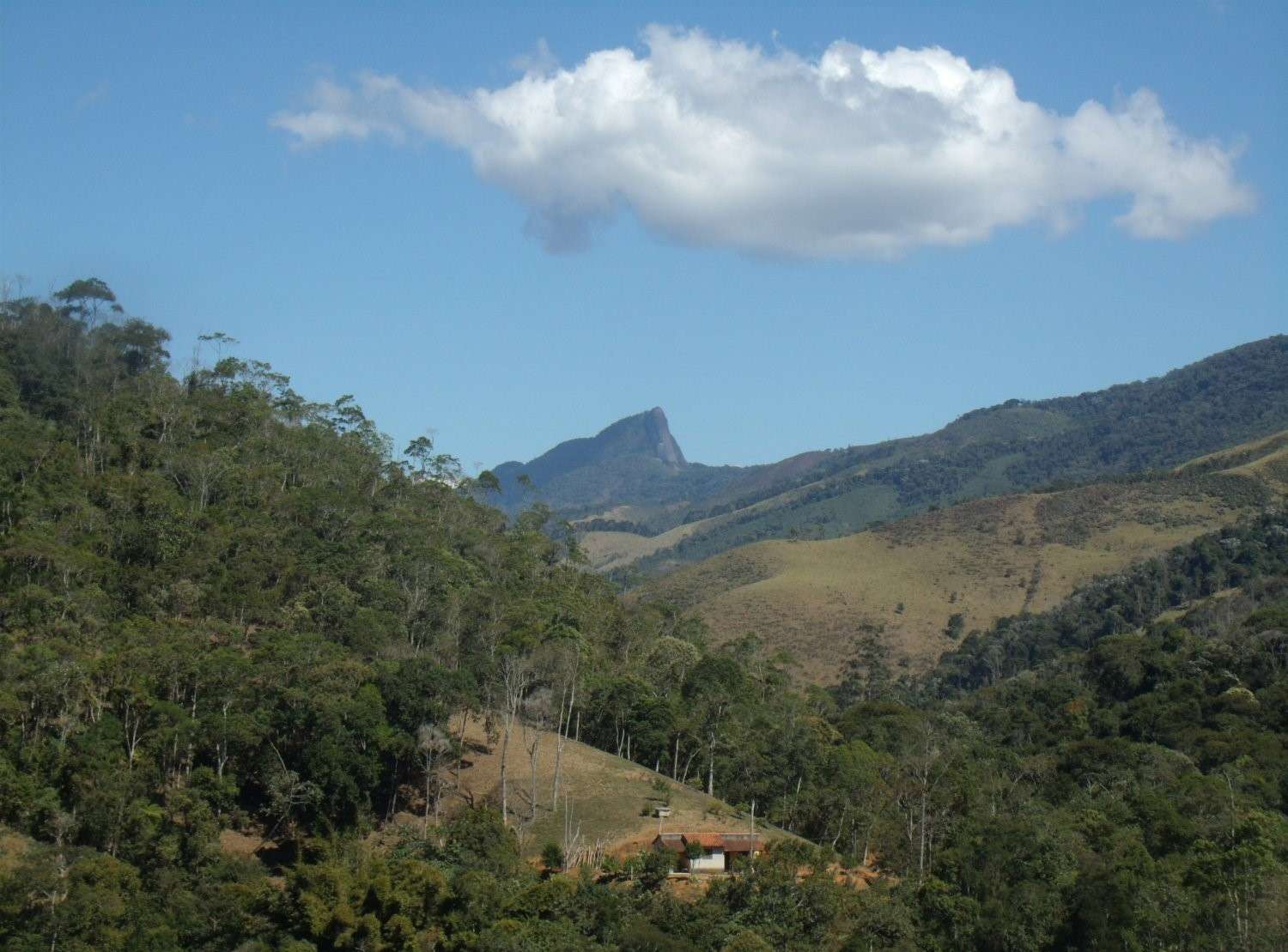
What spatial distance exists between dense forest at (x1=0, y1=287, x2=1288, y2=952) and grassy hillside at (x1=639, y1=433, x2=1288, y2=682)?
34471 mm

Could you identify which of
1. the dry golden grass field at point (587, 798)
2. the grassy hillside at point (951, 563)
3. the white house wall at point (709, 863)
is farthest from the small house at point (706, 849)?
the grassy hillside at point (951, 563)

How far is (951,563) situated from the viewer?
13225 centimetres

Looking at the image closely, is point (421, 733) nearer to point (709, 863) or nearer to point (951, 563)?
point (709, 863)

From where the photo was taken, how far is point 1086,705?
70000mm

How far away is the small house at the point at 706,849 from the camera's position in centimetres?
4088

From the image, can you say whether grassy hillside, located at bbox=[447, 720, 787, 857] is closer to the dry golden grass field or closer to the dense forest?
the dry golden grass field

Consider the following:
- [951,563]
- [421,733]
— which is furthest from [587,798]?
[951,563]

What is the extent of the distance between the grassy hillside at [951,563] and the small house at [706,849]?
200 feet

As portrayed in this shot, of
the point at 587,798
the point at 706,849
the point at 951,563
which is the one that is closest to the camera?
the point at 706,849

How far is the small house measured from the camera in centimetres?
4088

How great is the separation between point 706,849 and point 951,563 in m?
95.3

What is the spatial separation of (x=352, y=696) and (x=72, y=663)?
8793 mm

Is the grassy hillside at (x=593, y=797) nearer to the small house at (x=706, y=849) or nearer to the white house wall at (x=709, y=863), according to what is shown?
the small house at (x=706, y=849)

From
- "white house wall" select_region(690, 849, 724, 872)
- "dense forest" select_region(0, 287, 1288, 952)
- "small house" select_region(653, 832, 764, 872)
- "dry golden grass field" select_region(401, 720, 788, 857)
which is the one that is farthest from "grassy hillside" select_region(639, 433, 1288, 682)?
"white house wall" select_region(690, 849, 724, 872)
